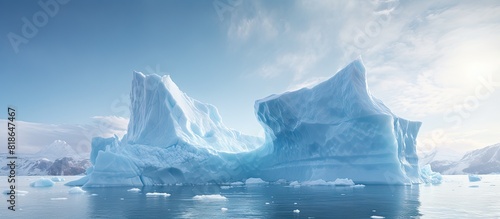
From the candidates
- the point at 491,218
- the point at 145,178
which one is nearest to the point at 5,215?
the point at 491,218

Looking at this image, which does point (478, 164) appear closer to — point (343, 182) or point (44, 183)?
point (343, 182)

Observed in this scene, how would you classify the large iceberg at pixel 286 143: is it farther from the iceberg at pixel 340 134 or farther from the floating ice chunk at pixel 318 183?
the floating ice chunk at pixel 318 183

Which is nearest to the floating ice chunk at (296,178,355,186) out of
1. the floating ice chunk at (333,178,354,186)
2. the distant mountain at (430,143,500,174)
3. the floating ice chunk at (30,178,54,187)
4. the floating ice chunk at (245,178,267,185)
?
the floating ice chunk at (333,178,354,186)

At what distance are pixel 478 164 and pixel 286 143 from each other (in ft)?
266

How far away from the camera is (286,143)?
30594 mm

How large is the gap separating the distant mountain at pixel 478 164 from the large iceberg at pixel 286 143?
72.8m

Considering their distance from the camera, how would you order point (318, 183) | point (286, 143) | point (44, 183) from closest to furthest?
point (318, 183), point (286, 143), point (44, 183)

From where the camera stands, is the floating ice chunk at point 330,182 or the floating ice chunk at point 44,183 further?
the floating ice chunk at point 44,183

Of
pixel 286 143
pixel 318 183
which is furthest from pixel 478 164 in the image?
pixel 318 183

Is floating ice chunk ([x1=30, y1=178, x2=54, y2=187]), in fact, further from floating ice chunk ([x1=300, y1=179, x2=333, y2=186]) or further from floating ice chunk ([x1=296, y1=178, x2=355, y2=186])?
floating ice chunk ([x1=300, y1=179, x2=333, y2=186])

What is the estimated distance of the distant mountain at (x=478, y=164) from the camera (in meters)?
88.7

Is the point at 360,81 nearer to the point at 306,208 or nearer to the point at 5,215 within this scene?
the point at 306,208

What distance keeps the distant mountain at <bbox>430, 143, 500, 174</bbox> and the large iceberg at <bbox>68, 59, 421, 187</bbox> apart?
239 ft

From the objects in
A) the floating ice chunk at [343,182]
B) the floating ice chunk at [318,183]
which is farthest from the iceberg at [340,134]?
the floating ice chunk at [343,182]
